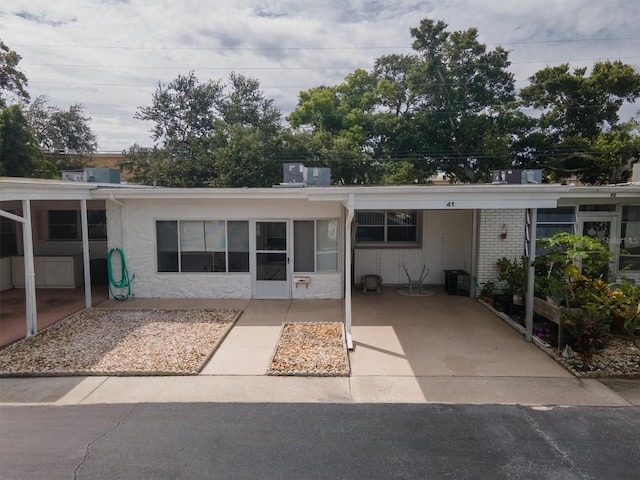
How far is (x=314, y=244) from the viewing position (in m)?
10.2

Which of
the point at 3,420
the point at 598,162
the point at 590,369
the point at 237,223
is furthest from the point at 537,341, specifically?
the point at 598,162

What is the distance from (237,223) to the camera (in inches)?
405

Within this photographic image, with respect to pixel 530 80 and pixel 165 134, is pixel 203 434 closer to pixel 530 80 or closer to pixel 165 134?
pixel 530 80

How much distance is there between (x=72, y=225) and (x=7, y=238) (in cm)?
161

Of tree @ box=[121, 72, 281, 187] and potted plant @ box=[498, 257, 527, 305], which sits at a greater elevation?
tree @ box=[121, 72, 281, 187]

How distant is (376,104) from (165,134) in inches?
618

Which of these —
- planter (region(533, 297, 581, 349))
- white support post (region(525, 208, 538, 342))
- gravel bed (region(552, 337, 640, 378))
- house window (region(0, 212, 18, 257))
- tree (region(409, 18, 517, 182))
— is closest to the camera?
gravel bed (region(552, 337, 640, 378))

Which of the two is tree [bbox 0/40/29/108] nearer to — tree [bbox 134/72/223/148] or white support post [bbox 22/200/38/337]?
tree [bbox 134/72/223/148]

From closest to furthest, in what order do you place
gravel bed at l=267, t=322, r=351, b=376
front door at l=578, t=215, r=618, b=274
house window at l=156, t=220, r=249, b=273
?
gravel bed at l=267, t=322, r=351, b=376
house window at l=156, t=220, r=249, b=273
front door at l=578, t=215, r=618, b=274

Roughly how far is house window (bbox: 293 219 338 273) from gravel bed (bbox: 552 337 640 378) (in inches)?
201

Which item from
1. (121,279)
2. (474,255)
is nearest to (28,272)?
(121,279)

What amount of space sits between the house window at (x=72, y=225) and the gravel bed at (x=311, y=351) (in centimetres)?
766

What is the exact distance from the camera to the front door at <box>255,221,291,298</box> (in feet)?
33.5

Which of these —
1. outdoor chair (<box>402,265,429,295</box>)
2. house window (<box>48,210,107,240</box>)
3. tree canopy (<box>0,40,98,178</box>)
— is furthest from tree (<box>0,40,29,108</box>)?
outdoor chair (<box>402,265,429,295</box>)
